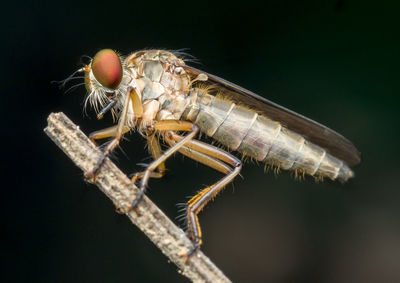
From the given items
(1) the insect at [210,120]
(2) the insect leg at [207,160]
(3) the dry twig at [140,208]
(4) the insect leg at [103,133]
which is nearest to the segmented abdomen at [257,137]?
(1) the insect at [210,120]

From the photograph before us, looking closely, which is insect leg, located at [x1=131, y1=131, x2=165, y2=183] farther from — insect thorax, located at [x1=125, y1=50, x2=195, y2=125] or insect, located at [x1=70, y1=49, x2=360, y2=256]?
insect thorax, located at [x1=125, y1=50, x2=195, y2=125]

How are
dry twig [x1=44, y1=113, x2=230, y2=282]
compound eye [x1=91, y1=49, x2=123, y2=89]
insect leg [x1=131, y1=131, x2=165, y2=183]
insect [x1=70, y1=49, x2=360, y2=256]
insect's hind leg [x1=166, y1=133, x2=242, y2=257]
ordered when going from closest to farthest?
dry twig [x1=44, y1=113, x2=230, y2=282] → insect's hind leg [x1=166, y1=133, x2=242, y2=257] → compound eye [x1=91, y1=49, x2=123, y2=89] → insect [x1=70, y1=49, x2=360, y2=256] → insect leg [x1=131, y1=131, x2=165, y2=183]

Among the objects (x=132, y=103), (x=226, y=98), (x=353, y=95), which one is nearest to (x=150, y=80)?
(x=132, y=103)

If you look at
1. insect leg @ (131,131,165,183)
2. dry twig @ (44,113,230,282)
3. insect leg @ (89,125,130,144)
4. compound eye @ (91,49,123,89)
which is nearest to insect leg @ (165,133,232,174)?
insect leg @ (131,131,165,183)

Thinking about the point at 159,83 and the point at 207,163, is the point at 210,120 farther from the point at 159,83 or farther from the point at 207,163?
the point at 159,83

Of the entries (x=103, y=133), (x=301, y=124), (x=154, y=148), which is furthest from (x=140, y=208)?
(x=301, y=124)

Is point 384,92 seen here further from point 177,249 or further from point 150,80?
point 177,249

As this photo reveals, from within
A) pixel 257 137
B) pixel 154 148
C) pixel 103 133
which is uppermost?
pixel 257 137

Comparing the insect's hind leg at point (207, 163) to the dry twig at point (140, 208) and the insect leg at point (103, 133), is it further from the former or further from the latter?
the dry twig at point (140, 208)
